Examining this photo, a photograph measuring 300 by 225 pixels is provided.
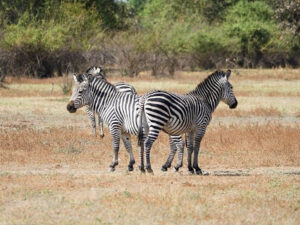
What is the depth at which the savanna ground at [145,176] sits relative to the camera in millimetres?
9406

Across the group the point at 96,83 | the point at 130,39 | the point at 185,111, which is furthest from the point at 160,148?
the point at 130,39

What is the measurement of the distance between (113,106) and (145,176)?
172 centimetres

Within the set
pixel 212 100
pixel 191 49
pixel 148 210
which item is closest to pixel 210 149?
pixel 212 100

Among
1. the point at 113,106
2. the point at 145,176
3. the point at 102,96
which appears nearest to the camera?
the point at 145,176

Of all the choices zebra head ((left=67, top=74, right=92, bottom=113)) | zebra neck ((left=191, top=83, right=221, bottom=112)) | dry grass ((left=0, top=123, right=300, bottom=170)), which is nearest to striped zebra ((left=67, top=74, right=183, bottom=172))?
zebra head ((left=67, top=74, right=92, bottom=113))

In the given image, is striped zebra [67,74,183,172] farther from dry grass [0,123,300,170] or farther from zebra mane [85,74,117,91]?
dry grass [0,123,300,170]

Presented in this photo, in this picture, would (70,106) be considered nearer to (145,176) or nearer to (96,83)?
(96,83)

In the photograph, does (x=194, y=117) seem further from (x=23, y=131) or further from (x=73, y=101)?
(x=23, y=131)

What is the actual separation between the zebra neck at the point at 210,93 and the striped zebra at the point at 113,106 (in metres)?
0.88

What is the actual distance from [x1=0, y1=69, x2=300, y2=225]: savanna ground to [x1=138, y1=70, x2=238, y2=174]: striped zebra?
0.64 metres

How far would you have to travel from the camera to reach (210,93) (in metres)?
13.6

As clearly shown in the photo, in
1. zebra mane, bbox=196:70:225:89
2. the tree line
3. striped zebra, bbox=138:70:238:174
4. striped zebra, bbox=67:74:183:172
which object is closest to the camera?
striped zebra, bbox=138:70:238:174

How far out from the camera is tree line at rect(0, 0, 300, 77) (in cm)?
4288

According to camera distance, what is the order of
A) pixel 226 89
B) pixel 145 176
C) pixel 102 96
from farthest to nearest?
pixel 226 89, pixel 102 96, pixel 145 176
